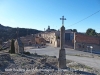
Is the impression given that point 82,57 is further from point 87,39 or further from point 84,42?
point 87,39

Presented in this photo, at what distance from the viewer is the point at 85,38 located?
3688cm

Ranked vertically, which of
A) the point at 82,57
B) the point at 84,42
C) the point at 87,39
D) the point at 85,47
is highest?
the point at 87,39

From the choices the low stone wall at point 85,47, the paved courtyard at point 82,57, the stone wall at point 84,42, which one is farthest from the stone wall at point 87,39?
the paved courtyard at point 82,57

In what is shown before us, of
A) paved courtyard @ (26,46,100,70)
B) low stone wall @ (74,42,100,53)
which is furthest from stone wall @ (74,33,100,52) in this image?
paved courtyard @ (26,46,100,70)

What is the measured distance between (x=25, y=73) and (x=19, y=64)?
2701mm

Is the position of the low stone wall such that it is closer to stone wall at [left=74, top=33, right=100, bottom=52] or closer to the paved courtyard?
stone wall at [left=74, top=33, right=100, bottom=52]

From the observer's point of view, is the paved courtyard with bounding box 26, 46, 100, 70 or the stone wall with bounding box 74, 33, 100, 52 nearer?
the paved courtyard with bounding box 26, 46, 100, 70

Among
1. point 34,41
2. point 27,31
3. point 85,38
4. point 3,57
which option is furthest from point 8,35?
point 3,57

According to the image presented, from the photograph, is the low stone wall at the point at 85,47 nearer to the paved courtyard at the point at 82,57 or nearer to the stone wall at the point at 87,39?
the stone wall at the point at 87,39

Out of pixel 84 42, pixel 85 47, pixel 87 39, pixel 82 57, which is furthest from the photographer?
pixel 87 39

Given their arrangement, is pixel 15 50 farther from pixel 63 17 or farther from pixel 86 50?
pixel 86 50

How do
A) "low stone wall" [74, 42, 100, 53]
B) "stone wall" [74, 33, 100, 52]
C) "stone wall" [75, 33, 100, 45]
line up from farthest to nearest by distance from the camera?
"stone wall" [75, 33, 100, 45] → "stone wall" [74, 33, 100, 52] → "low stone wall" [74, 42, 100, 53]

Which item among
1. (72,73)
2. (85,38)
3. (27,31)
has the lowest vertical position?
(72,73)

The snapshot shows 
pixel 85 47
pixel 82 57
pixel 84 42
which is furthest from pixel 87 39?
pixel 82 57
